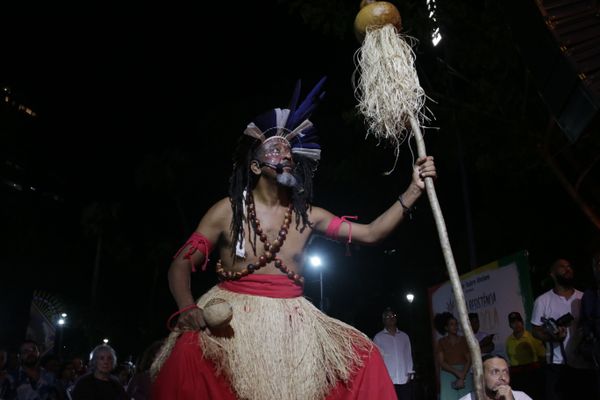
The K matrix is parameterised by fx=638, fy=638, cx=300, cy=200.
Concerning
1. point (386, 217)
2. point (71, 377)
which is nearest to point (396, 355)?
point (71, 377)

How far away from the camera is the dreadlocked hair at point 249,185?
3.56 m

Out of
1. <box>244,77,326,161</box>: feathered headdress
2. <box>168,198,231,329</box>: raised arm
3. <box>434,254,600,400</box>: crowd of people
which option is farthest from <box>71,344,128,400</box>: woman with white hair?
<box>244,77,326,161</box>: feathered headdress

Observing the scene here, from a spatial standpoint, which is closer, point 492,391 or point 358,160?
point 492,391

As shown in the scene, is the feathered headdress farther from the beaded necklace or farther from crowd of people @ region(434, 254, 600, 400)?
crowd of people @ region(434, 254, 600, 400)

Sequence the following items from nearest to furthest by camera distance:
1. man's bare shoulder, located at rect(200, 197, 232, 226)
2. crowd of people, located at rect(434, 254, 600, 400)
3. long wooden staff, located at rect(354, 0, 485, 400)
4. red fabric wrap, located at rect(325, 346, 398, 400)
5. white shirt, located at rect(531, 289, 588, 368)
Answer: red fabric wrap, located at rect(325, 346, 398, 400), long wooden staff, located at rect(354, 0, 485, 400), man's bare shoulder, located at rect(200, 197, 232, 226), crowd of people, located at rect(434, 254, 600, 400), white shirt, located at rect(531, 289, 588, 368)

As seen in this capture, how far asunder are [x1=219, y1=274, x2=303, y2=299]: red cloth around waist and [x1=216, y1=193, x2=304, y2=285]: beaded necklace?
3cm

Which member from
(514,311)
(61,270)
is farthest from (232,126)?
(61,270)

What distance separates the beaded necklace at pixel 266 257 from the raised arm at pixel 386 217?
0.82ft

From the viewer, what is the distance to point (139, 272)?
122 feet

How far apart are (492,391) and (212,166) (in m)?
21.1

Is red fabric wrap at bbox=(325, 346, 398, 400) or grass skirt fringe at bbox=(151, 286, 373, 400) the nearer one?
grass skirt fringe at bbox=(151, 286, 373, 400)

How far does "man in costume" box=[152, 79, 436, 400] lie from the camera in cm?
300

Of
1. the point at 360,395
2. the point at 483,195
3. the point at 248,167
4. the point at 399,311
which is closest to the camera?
the point at 360,395

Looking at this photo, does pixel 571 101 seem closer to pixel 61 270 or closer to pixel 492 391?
pixel 492 391
